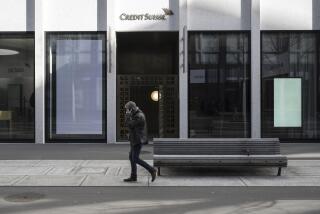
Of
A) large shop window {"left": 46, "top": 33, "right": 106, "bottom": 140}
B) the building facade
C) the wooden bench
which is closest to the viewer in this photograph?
the wooden bench

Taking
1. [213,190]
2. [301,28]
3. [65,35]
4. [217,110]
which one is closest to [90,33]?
[65,35]

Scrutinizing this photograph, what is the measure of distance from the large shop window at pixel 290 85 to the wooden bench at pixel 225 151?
306 inches

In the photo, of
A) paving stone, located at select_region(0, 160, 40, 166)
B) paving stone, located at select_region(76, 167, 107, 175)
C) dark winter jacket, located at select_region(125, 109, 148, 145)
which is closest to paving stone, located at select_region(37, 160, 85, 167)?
paving stone, located at select_region(0, 160, 40, 166)

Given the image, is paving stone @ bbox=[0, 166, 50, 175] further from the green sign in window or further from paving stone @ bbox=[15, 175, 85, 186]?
the green sign in window

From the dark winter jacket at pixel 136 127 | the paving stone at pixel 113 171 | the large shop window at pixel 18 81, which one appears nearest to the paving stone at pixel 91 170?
the paving stone at pixel 113 171

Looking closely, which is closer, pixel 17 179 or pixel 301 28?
pixel 17 179

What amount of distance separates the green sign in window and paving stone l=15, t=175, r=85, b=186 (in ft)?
35.1

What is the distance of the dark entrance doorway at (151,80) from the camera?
66.7 feet

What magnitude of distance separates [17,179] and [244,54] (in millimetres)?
11312

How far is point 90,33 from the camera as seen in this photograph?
20.2 m

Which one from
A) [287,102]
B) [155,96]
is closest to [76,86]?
[155,96]

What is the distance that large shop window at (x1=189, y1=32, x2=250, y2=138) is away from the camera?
20109mm

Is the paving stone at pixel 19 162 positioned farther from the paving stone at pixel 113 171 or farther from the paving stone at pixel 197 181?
the paving stone at pixel 197 181

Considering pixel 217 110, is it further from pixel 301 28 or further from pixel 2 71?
pixel 2 71
